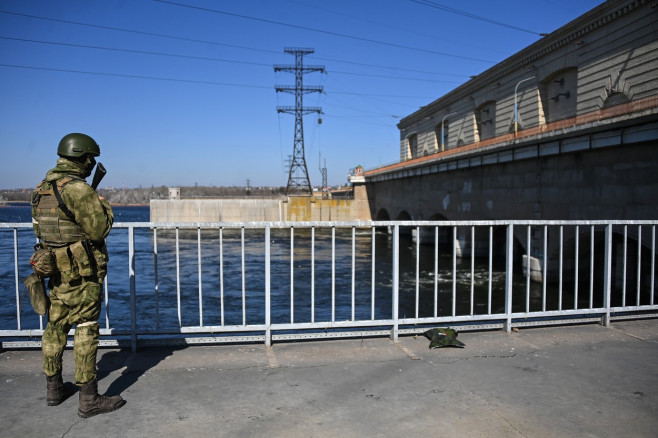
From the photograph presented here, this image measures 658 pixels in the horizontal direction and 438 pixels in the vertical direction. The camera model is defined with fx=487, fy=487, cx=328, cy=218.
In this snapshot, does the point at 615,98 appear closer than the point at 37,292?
No

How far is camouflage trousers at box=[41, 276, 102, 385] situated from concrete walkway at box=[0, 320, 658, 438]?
357 millimetres

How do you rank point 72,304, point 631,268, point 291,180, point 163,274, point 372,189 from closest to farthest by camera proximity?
point 72,304 < point 631,268 < point 163,274 < point 372,189 < point 291,180

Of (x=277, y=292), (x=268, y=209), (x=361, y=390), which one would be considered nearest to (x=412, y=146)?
(x=268, y=209)

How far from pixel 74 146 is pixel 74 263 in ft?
2.71

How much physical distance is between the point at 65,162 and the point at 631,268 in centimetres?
1737

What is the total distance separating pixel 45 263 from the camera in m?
3.28

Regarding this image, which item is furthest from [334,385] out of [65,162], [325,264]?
[325,264]

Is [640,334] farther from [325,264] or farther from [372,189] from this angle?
[372,189]

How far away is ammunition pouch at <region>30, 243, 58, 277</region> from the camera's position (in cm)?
327

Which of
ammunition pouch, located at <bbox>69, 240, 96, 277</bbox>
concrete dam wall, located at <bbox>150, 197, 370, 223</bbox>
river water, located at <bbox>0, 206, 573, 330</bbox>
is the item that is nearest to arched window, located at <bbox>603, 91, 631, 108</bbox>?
river water, located at <bbox>0, 206, 573, 330</bbox>

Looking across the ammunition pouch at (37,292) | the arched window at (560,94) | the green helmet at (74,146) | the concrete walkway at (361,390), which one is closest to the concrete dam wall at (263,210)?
the arched window at (560,94)

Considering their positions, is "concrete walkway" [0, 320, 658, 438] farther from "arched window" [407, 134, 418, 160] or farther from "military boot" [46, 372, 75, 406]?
"arched window" [407, 134, 418, 160]

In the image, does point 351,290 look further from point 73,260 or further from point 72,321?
point 73,260

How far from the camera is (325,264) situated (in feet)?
70.5
